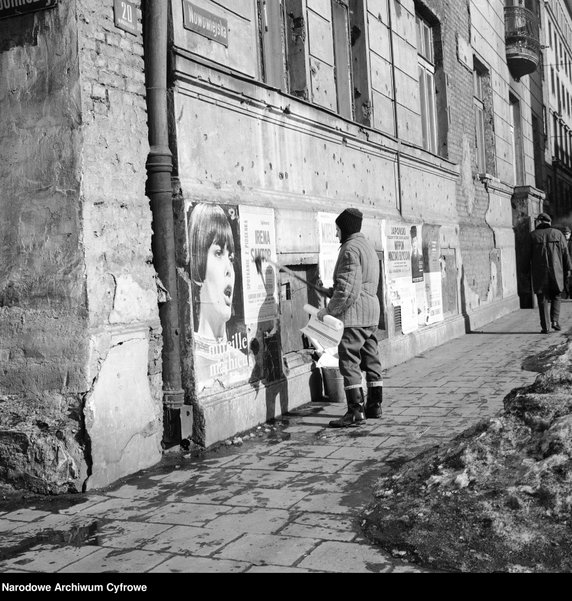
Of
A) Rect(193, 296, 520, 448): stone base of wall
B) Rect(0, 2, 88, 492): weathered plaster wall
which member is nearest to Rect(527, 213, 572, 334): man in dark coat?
Rect(193, 296, 520, 448): stone base of wall

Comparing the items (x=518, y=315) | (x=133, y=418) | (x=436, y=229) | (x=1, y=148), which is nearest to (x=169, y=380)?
(x=133, y=418)

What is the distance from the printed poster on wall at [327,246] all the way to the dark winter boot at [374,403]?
5.89 ft

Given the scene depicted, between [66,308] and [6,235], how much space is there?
0.67m

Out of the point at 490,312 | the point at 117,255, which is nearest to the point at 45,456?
the point at 117,255

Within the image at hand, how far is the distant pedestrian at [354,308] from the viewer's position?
21.0 ft

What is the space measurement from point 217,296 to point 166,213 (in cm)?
90

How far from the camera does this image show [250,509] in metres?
4.25

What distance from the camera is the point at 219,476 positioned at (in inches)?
197

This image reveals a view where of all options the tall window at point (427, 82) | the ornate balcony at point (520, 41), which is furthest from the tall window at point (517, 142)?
the tall window at point (427, 82)

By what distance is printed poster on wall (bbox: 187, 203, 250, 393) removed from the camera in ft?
19.0

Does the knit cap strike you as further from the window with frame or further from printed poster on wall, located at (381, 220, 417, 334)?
printed poster on wall, located at (381, 220, 417, 334)

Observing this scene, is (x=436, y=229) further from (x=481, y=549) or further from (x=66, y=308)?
(x=481, y=549)

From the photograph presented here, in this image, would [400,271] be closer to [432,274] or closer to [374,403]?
[432,274]

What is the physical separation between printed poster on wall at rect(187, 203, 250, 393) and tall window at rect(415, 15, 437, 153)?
790 cm
